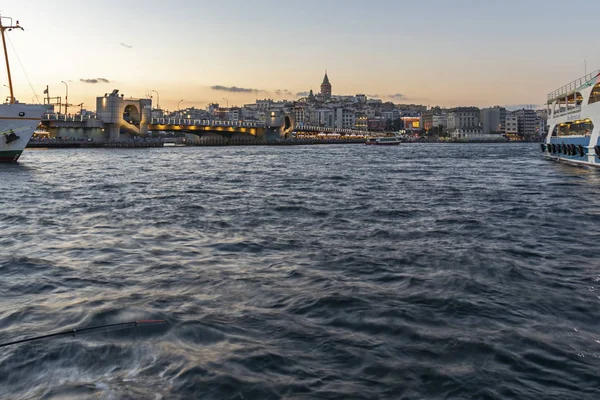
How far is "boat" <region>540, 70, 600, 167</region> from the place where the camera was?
32156 millimetres

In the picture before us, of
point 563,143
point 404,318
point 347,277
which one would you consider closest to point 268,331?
point 404,318

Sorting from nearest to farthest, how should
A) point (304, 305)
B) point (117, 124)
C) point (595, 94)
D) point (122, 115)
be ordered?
point (304, 305) → point (595, 94) → point (117, 124) → point (122, 115)

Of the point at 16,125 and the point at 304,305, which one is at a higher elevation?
the point at 16,125

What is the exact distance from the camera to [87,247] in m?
10.4

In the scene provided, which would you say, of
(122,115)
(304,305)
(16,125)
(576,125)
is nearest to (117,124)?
(122,115)

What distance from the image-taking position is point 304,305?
261 inches

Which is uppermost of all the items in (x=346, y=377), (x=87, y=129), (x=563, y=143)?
(x=87, y=129)

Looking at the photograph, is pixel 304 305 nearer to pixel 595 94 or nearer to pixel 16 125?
pixel 595 94

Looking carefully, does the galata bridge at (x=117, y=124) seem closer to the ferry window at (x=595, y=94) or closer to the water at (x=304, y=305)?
the ferry window at (x=595, y=94)

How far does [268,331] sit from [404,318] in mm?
1695

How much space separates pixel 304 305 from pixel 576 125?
41.4m

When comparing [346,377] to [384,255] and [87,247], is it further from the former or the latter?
[87,247]

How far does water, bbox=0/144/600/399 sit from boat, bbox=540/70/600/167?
21.1 meters

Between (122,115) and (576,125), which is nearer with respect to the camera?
(576,125)
